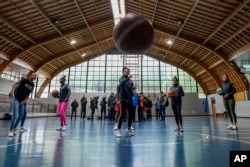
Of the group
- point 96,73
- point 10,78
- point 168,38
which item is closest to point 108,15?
point 168,38

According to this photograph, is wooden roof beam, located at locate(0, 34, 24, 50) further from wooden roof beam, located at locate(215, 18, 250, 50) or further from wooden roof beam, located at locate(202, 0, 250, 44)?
wooden roof beam, located at locate(215, 18, 250, 50)

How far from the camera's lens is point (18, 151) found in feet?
7.98

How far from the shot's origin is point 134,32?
4.02 meters

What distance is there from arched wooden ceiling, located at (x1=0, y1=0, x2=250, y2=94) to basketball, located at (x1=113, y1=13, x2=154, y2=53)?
8.14 m

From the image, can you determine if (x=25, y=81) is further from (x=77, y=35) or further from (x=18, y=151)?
(x=77, y=35)

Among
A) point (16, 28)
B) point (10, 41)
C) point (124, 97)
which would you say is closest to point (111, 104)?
point (124, 97)

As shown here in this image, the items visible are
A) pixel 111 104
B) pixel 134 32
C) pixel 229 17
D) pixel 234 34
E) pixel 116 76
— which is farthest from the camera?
pixel 116 76

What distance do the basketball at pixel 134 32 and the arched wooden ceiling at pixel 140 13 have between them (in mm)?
8138

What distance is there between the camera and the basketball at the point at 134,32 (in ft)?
13.0

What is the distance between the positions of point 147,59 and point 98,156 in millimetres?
21049

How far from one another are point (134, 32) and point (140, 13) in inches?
461

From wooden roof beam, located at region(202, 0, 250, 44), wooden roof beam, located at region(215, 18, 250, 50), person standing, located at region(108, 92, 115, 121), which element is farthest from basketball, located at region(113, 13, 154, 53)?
wooden roof beam, located at region(215, 18, 250, 50)

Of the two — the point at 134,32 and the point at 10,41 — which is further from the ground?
the point at 10,41

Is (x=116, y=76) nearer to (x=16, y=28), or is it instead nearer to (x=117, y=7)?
(x=117, y=7)
